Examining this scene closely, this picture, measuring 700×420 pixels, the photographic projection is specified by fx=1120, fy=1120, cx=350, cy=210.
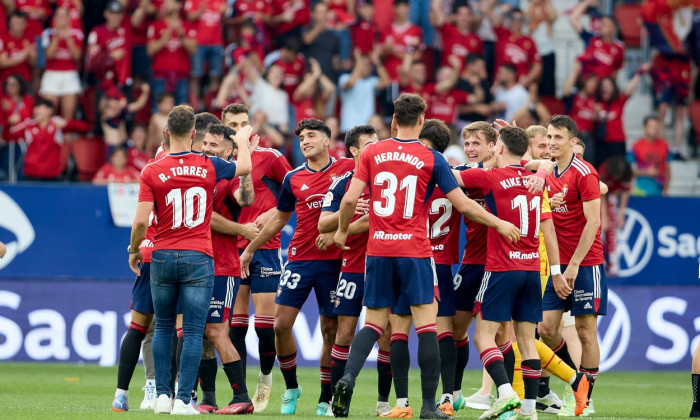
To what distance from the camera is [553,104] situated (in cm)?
2094

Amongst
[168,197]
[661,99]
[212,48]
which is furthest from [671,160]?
[168,197]

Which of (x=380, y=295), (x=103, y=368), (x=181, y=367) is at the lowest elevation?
(x=103, y=368)

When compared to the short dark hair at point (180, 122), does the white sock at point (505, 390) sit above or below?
below

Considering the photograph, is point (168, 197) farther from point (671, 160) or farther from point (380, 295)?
point (671, 160)

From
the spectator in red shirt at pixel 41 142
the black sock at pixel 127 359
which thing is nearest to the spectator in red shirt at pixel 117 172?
the spectator in red shirt at pixel 41 142

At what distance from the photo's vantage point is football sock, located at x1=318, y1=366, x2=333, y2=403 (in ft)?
34.0

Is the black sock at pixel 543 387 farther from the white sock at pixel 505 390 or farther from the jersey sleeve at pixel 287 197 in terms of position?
the jersey sleeve at pixel 287 197

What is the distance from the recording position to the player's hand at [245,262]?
10.8 metres

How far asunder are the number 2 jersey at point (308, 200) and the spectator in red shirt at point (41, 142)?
8564 mm

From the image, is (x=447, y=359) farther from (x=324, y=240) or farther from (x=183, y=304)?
(x=183, y=304)

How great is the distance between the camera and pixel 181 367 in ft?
30.4

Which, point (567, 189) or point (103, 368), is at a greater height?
point (567, 189)

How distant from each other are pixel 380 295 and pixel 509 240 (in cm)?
120

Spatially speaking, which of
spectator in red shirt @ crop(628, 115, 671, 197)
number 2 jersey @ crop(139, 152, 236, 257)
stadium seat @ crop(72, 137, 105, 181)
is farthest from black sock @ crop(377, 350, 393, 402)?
spectator in red shirt @ crop(628, 115, 671, 197)
